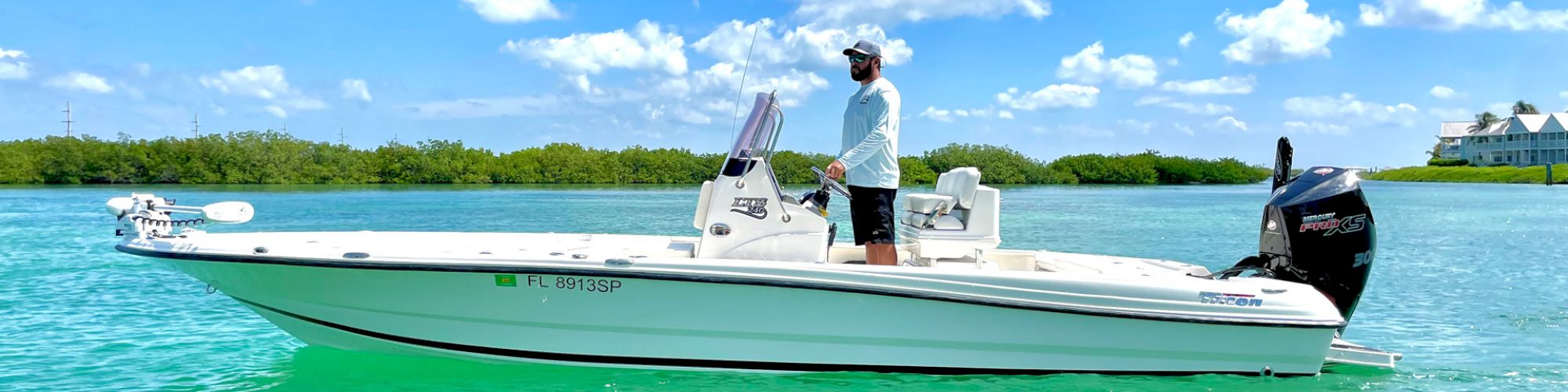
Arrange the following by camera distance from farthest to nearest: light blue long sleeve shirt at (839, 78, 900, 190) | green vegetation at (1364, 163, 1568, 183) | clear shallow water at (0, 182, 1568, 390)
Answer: green vegetation at (1364, 163, 1568, 183)
clear shallow water at (0, 182, 1568, 390)
light blue long sleeve shirt at (839, 78, 900, 190)

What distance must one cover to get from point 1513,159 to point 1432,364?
112 m

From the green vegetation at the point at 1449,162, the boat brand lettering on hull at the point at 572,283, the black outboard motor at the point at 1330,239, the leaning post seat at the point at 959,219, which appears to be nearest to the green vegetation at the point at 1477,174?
the green vegetation at the point at 1449,162

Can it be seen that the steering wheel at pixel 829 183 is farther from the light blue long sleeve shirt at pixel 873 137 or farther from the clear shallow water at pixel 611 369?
the clear shallow water at pixel 611 369

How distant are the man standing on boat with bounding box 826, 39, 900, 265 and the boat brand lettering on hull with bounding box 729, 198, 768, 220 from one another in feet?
1.44

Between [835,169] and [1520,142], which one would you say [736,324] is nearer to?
[835,169]

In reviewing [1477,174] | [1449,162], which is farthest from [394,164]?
[1449,162]

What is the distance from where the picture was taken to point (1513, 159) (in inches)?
3944

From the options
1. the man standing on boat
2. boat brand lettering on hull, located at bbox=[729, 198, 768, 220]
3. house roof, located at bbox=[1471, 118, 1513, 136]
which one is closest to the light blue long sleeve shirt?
the man standing on boat

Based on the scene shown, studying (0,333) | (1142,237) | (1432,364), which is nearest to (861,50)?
(1432,364)

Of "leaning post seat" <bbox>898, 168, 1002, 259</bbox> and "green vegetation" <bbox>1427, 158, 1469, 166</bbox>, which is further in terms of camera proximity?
"green vegetation" <bbox>1427, 158, 1469, 166</bbox>

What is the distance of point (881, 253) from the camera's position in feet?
18.5

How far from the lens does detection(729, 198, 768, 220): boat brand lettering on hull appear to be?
5.53 meters

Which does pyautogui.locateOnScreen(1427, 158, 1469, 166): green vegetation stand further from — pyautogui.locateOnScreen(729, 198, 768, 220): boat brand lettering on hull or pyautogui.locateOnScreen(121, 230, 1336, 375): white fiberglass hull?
pyautogui.locateOnScreen(729, 198, 768, 220): boat brand lettering on hull

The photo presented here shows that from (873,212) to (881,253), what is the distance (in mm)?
216
